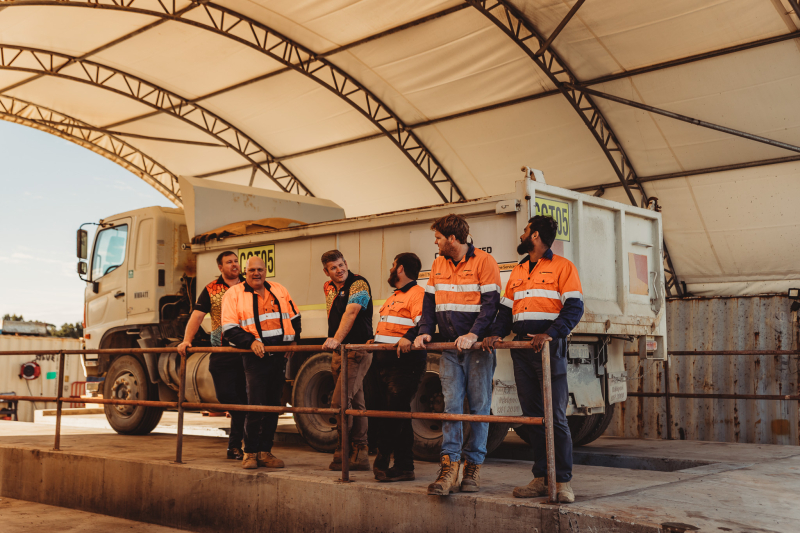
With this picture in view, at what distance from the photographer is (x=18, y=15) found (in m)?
16.4

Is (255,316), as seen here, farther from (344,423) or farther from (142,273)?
(142,273)

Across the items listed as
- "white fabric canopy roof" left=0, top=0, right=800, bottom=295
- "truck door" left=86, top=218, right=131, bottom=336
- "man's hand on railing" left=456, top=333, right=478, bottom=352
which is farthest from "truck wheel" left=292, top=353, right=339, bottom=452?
"white fabric canopy roof" left=0, top=0, right=800, bottom=295

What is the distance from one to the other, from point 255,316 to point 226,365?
64cm

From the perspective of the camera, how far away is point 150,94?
20.3 m

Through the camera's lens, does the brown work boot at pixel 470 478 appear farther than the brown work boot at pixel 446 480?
Yes

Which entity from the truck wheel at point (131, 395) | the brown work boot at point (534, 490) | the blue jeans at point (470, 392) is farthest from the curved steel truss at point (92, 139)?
the brown work boot at point (534, 490)

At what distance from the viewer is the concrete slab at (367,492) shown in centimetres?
438

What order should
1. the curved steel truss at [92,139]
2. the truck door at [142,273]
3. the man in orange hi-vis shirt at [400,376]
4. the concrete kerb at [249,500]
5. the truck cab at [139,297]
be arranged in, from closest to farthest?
1. the concrete kerb at [249,500]
2. the man in orange hi-vis shirt at [400,376]
3. the truck cab at [139,297]
4. the truck door at [142,273]
5. the curved steel truss at [92,139]

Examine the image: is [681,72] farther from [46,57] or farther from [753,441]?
[46,57]

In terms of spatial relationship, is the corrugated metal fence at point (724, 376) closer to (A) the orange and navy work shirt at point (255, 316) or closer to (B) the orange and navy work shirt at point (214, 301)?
(B) the orange and navy work shirt at point (214, 301)

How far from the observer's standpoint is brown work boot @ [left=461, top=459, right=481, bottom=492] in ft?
16.4

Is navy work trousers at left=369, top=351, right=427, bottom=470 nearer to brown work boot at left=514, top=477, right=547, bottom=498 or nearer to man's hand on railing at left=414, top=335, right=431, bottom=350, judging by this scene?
man's hand on railing at left=414, top=335, right=431, bottom=350

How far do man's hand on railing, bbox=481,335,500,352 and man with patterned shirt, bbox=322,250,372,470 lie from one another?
5.26 feet

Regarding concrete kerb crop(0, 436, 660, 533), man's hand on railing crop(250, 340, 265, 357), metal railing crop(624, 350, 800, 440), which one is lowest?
concrete kerb crop(0, 436, 660, 533)
